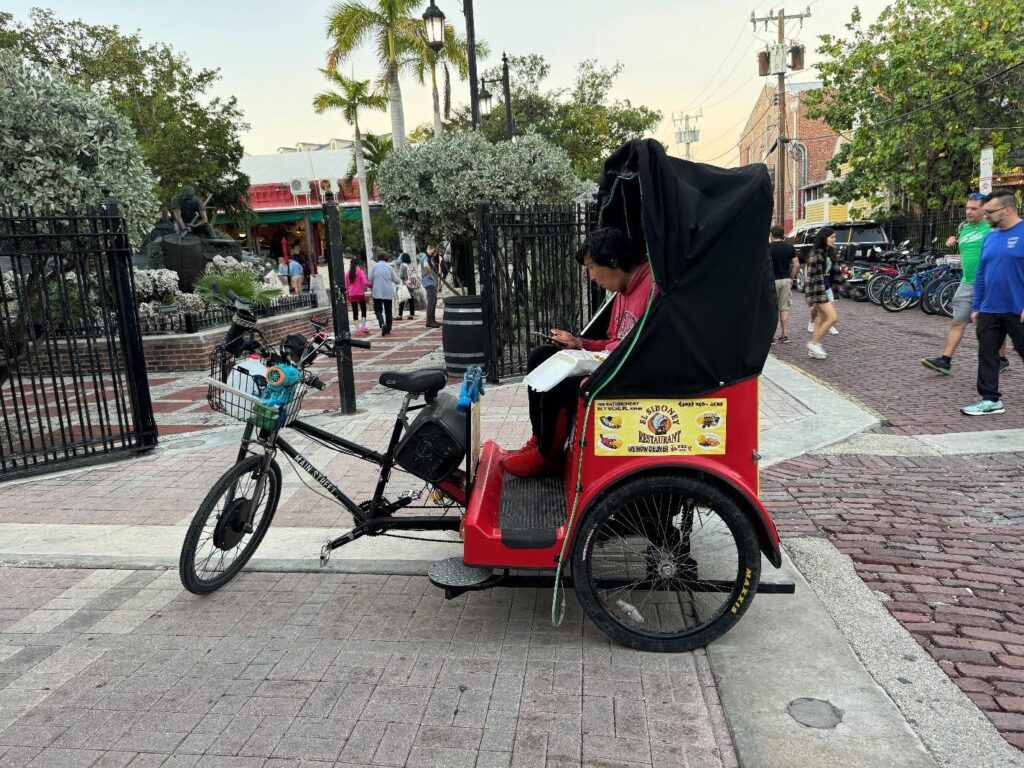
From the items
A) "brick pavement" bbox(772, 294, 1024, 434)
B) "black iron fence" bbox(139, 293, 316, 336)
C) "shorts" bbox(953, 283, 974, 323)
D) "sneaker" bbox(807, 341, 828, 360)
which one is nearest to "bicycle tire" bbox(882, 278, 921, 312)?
"brick pavement" bbox(772, 294, 1024, 434)

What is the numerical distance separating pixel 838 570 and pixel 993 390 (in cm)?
403

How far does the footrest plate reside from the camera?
10.6 feet

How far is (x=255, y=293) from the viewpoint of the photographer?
1005 cm

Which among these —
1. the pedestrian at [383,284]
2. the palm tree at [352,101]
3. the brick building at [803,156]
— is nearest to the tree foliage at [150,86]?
the palm tree at [352,101]

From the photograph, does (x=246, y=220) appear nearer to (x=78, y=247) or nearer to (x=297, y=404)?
(x=78, y=247)

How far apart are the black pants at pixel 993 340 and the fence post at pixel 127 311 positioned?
24.7 ft

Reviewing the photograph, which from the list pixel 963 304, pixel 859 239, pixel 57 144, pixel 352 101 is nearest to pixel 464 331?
pixel 57 144

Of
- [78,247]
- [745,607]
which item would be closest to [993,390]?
[745,607]

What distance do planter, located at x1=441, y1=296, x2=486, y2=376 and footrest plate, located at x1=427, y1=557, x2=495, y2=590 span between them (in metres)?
6.70

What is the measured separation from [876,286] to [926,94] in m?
6.52

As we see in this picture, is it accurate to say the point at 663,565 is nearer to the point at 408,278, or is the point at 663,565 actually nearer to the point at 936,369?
the point at 936,369

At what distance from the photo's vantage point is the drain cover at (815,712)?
8.66ft

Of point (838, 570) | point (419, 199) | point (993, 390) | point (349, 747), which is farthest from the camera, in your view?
point (419, 199)

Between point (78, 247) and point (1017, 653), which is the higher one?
point (78, 247)
